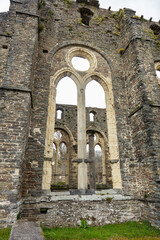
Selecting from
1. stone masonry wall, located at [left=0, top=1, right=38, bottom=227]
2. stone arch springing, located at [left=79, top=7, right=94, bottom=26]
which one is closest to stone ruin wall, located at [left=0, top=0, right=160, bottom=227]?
stone masonry wall, located at [left=0, top=1, right=38, bottom=227]

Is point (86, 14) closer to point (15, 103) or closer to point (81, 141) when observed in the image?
point (15, 103)

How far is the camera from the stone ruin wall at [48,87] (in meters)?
4.68

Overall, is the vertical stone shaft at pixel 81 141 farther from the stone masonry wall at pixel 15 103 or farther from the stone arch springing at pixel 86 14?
the stone arch springing at pixel 86 14

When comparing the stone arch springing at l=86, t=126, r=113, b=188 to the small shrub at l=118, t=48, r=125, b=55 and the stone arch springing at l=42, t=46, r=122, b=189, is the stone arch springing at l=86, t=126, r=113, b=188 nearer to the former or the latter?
the stone arch springing at l=42, t=46, r=122, b=189

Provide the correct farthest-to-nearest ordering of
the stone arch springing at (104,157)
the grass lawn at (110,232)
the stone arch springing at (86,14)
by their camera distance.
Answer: the stone arch springing at (104,157) < the stone arch springing at (86,14) < the grass lawn at (110,232)

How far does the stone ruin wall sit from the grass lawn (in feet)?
1.45

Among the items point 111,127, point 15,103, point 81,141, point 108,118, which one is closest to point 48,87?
point 15,103

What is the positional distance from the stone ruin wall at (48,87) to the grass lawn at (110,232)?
1.45 feet

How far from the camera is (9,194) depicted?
4020 millimetres

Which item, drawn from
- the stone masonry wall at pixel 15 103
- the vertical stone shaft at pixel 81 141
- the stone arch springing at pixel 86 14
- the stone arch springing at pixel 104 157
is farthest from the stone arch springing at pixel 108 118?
the stone arch springing at pixel 104 157

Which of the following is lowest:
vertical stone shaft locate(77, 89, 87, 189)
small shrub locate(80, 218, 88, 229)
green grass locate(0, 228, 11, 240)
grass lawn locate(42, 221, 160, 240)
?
grass lawn locate(42, 221, 160, 240)

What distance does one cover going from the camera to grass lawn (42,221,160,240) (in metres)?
3.91

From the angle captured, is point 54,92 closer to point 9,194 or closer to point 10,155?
point 10,155

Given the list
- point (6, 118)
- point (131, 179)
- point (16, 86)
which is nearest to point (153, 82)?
point (131, 179)
